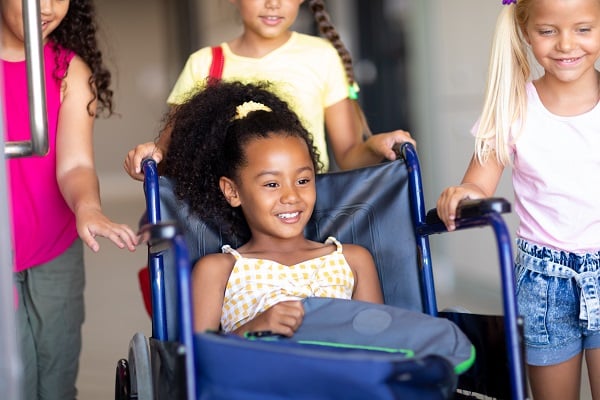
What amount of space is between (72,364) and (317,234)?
717mm

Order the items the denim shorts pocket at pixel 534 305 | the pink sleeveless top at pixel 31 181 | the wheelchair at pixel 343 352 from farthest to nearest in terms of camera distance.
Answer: the pink sleeveless top at pixel 31 181 → the denim shorts pocket at pixel 534 305 → the wheelchair at pixel 343 352

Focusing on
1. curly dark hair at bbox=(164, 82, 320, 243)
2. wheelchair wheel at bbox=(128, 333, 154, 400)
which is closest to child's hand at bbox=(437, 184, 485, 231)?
curly dark hair at bbox=(164, 82, 320, 243)

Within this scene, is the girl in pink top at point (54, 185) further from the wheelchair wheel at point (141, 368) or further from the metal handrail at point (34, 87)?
the metal handrail at point (34, 87)

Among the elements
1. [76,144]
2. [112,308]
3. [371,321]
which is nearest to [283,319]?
[371,321]

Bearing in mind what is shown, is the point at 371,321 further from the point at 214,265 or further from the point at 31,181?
the point at 31,181

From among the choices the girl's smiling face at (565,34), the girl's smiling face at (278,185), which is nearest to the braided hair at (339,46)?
the girl's smiling face at (278,185)

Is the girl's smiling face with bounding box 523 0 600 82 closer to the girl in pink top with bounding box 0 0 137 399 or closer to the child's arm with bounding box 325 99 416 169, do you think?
the child's arm with bounding box 325 99 416 169

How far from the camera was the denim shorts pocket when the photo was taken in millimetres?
2166

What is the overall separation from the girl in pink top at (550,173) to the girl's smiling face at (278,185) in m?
0.34

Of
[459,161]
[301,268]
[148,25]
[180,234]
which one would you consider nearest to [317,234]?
[301,268]

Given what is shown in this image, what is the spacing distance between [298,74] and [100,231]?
0.83 metres

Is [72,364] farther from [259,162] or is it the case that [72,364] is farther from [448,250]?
[448,250]

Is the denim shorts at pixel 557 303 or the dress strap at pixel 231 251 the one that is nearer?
the denim shorts at pixel 557 303

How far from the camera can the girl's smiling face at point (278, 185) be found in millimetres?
2246
